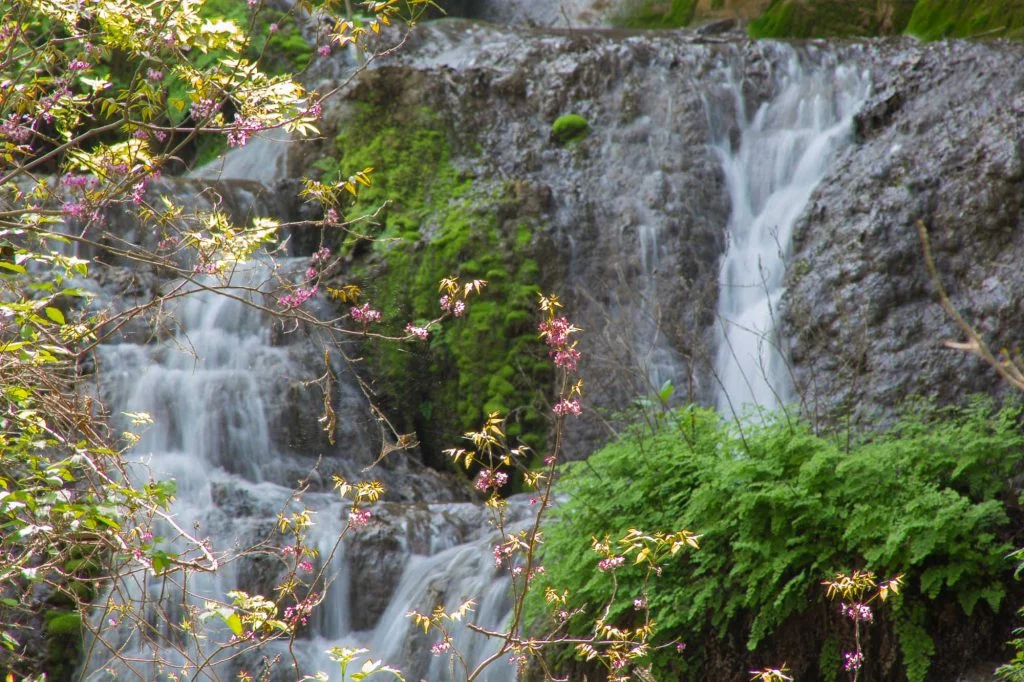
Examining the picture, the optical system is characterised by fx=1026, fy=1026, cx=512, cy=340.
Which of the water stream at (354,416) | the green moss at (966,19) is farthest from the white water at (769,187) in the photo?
the green moss at (966,19)

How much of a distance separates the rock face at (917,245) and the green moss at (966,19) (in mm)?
1433

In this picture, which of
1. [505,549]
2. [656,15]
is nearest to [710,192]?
[656,15]

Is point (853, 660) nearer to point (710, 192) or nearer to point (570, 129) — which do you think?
point (710, 192)

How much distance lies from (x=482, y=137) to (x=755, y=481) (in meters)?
7.67

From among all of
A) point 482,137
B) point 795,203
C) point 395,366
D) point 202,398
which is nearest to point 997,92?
point 795,203

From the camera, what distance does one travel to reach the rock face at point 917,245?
27.7 ft

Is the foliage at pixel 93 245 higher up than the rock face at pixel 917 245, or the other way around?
the rock face at pixel 917 245

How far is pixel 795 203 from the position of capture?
1083 centimetres

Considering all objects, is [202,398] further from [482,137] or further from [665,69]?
[665,69]

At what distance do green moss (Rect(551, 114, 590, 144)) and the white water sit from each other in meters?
1.63

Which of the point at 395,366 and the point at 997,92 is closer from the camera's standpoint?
the point at 997,92

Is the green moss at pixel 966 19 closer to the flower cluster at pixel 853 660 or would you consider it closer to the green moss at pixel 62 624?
the flower cluster at pixel 853 660

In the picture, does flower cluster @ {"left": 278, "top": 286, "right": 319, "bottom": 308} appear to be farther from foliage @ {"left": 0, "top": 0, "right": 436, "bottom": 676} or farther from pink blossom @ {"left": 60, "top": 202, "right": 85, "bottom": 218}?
pink blossom @ {"left": 60, "top": 202, "right": 85, "bottom": 218}

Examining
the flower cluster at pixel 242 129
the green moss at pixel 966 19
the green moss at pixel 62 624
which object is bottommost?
the green moss at pixel 62 624
